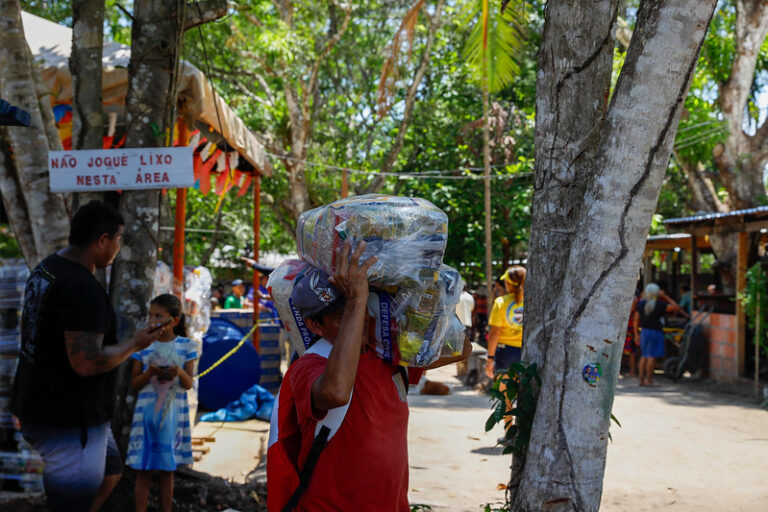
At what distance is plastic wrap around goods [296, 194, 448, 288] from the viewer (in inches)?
88.5

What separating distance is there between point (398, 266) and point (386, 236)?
0.32 ft

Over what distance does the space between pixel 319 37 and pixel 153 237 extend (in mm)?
15667

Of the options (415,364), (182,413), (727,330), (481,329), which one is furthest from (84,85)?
(481,329)

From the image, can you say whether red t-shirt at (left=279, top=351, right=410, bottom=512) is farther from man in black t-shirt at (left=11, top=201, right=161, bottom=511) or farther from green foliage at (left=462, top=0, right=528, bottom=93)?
green foliage at (left=462, top=0, right=528, bottom=93)

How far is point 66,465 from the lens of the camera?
3463mm

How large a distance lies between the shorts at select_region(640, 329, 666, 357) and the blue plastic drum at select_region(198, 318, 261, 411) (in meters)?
7.34

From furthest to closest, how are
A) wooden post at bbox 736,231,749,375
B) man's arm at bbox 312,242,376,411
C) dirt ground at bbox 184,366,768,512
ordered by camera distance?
wooden post at bbox 736,231,749,375 → dirt ground at bbox 184,366,768,512 → man's arm at bbox 312,242,376,411

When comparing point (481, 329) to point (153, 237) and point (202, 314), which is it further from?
point (153, 237)

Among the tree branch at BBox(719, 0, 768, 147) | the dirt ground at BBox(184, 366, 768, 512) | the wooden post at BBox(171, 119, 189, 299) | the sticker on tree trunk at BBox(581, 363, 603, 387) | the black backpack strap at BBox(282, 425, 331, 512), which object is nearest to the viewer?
the black backpack strap at BBox(282, 425, 331, 512)

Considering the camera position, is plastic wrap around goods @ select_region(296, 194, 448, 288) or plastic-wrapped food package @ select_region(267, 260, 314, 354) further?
plastic-wrapped food package @ select_region(267, 260, 314, 354)

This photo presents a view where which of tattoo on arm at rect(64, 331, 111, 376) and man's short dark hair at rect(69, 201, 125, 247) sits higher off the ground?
man's short dark hair at rect(69, 201, 125, 247)

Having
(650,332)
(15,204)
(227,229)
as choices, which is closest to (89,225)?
(15,204)

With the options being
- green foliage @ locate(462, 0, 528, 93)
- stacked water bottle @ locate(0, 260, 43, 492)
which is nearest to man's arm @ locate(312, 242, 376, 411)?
stacked water bottle @ locate(0, 260, 43, 492)

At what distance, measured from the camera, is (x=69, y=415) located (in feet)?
11.3
